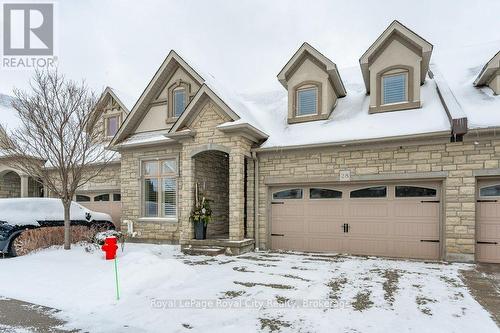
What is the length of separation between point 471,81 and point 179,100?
10155 mm

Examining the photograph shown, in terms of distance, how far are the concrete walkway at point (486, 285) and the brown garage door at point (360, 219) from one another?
1.32 metres

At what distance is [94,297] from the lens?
5.41 meters

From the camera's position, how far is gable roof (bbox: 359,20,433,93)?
30.7ft

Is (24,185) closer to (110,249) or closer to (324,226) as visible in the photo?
(110,249)

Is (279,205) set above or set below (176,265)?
above

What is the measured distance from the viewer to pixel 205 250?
9.62 m

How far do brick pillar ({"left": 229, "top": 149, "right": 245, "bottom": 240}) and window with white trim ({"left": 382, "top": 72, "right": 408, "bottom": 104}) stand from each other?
505 cm

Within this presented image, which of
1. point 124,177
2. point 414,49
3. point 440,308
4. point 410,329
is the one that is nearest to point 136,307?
point 410,329

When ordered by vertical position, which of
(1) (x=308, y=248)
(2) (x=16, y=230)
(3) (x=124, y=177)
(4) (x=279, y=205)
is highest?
Result: (3) (x=124, y=177)

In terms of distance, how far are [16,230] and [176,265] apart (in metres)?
5.74

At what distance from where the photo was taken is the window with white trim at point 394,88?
9.81 m

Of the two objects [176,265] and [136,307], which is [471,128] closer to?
[176,265]

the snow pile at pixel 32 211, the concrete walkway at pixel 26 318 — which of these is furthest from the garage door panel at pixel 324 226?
the snow pile at pixel 32 211

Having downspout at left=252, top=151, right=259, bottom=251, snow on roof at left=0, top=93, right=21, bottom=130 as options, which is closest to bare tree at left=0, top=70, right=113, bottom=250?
downspout at left=252, top=151, right=259, bottom=251
